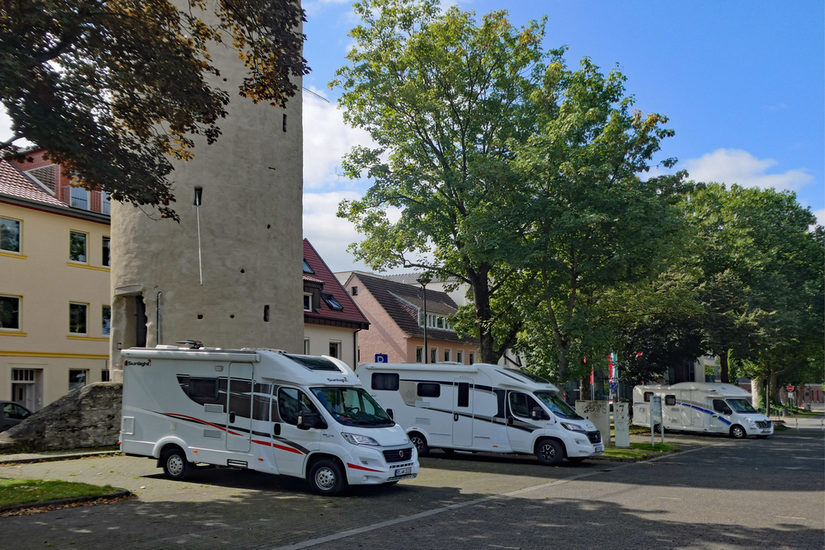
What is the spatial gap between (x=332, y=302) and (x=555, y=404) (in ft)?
78.3

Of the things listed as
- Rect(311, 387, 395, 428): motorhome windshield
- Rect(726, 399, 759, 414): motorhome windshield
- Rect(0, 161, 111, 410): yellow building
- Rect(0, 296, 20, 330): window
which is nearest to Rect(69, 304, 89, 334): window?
Rect(0, 161, 111, 410): yellow building

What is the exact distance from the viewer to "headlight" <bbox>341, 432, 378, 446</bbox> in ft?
44.6

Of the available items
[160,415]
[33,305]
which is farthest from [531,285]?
[33,305]

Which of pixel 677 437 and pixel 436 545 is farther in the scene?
pixel 677 437

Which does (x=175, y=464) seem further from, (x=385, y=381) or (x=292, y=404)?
(x=385, y=381)

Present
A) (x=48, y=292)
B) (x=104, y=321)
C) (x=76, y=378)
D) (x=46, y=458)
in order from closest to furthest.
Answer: (x=46, y=458) → (x=48, y=292) → (x=76, y=378) → (x=104, y=321)

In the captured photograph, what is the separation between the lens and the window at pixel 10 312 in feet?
104

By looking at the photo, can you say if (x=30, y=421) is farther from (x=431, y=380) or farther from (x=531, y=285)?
(x=531, y=285)

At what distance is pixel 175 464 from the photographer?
1556 cm

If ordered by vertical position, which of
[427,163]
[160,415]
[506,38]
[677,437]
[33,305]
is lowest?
[677,437]

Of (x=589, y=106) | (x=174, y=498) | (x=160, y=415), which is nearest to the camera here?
(x=174, y=498)

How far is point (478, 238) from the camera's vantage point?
24.9m

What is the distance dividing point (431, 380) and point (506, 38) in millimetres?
13637

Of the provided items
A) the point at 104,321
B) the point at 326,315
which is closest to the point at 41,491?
the point at 104,321
